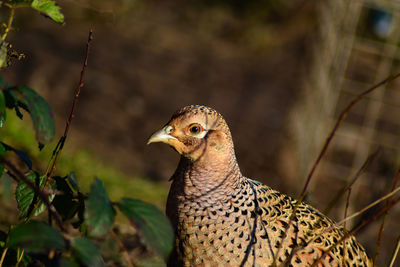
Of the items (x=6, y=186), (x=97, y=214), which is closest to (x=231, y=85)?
(x=6, y=186)

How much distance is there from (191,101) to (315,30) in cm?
419

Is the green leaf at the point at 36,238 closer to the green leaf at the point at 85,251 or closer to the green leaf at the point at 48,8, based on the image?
the green leaf at the point at 85,251

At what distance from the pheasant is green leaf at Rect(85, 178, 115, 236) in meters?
0.95

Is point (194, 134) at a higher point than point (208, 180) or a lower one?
higher

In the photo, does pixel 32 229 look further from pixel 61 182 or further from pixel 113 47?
pixel 113 47

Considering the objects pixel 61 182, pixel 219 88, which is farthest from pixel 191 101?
pixel 61 182

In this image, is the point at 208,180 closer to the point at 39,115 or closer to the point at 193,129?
the point at 193,129

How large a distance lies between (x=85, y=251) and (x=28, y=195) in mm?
575

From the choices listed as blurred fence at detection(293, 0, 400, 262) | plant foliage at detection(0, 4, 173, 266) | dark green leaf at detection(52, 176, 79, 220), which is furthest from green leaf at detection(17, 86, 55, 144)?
blurred fence at detection(293, 0, 400, 262)

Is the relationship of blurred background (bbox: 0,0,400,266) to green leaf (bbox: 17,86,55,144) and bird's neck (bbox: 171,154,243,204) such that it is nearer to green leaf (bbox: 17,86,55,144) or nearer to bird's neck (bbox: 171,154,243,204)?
bird's neck (bbox: 171,154,243,204)

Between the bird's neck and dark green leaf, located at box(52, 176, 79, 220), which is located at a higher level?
the bird's neck

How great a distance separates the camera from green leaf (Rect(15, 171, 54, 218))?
1792 mm

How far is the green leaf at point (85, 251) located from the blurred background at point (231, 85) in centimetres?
201

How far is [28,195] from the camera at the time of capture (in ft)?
5.95
